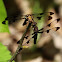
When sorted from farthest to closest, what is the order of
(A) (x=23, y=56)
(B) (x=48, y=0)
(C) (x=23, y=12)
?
(B) (x=48, y=0), (C) (x=23, y=12), (A) (x=23, y=56)

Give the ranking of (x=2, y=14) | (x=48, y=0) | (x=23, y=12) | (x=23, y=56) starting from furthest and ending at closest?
1. (x=48, y=0)
2. (x=23, y=12)
3. (x=23, y=56)
4. (x=2, y=14)

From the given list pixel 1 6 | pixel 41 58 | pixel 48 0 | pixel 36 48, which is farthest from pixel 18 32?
pixel 1 6

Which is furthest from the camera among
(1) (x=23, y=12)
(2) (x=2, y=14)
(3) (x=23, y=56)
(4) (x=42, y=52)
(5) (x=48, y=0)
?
(5) (x=48, y=0)

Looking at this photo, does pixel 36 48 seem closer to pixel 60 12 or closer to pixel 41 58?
pixel 41 58

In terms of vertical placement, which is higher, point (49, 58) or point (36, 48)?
point (36, 48)

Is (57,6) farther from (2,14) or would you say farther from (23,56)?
(2,14)

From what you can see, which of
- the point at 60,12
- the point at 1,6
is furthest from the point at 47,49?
the point at 1,6

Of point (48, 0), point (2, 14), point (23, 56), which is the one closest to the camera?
point (2, 14)

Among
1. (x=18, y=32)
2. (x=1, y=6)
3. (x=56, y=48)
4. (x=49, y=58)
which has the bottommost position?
(x=49, y=58)

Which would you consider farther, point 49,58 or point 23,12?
point 23,12
